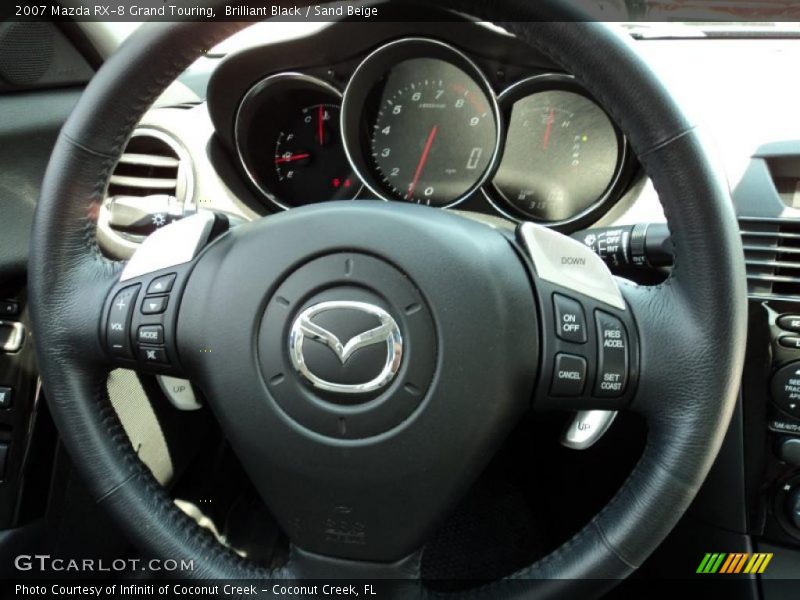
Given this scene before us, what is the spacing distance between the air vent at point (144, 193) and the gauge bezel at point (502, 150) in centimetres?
63

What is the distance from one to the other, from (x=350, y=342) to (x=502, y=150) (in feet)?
3.00

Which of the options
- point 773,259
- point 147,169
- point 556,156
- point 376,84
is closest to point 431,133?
point 376,84

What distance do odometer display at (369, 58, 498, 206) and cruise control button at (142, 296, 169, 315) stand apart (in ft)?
2.87

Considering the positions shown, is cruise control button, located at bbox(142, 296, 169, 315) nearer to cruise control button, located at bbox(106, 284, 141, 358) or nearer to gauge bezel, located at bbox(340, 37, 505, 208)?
cruise control button, located at bbox(106, 284, 141, 358)

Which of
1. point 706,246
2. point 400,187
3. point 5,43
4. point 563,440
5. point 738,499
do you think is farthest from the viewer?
point 400,187

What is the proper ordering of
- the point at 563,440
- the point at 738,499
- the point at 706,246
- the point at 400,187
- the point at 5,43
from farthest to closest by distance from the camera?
the point at 400,187 → the point at 5,43 → the point at 738,499 → the point at 563,440 → the point at 706,246

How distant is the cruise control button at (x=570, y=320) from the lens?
98cm

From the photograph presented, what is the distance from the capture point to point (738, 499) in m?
1.48

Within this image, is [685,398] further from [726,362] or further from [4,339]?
[4,339]

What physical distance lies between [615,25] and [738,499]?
0.91 m

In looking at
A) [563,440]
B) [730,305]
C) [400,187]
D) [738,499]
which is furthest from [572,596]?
[400,187]

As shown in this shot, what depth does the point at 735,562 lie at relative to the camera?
150cm

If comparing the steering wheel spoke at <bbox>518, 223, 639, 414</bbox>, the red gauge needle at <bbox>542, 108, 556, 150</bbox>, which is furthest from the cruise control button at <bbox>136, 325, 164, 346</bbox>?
the red gauge needle at <bbox>542, 108, 556, 150</bbox>

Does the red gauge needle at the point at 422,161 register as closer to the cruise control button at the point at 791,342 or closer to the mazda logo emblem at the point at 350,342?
the cruise control button at the point at 791,342
